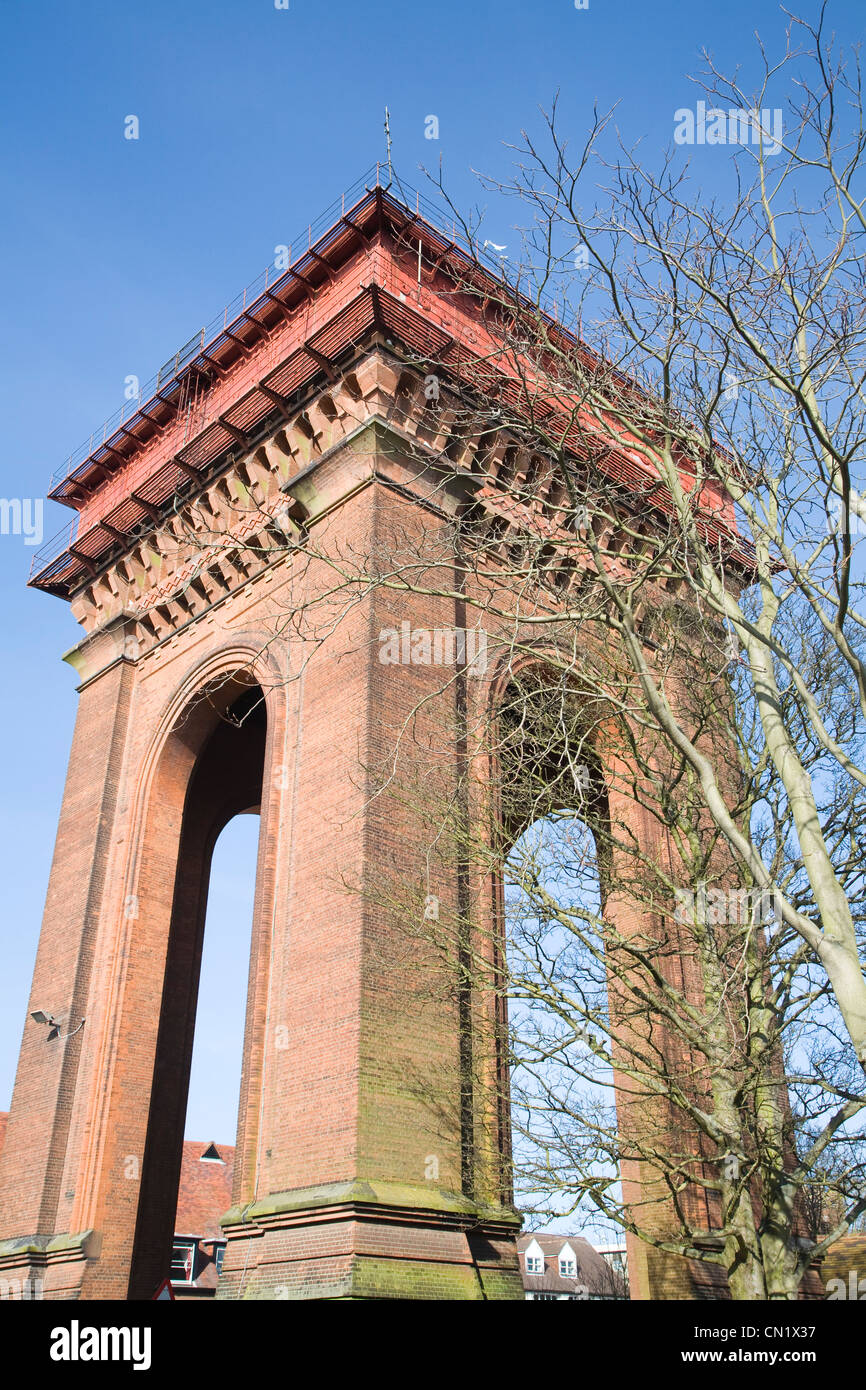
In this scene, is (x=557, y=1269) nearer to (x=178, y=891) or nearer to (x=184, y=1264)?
(x=184, y=1264)

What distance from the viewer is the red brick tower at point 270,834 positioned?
11172 mm

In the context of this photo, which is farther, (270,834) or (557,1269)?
(557,1269)

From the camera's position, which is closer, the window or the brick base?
the brick base

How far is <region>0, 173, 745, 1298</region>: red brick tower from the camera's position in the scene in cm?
1117

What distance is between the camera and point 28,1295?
14.3 metres

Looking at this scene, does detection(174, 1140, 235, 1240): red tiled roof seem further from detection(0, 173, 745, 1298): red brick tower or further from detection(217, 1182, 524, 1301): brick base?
detection(217, 1182, 524, 1301): brick base

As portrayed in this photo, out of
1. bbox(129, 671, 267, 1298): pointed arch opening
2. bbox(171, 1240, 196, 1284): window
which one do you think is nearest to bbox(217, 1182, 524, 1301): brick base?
bbox(129, 671, 267, 1298): pointed arch opening

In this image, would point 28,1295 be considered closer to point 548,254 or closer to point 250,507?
point 250,507

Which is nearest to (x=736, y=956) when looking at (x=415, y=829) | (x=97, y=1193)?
(x=415, y=829)

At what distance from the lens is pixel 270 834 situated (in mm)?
14227

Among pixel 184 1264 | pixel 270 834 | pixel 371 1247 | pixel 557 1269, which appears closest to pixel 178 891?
pixel 270 834

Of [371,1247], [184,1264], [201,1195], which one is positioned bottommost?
[371,1247]

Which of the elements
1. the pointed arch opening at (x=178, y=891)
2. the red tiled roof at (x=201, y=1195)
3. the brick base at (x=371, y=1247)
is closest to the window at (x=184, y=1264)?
the red tiled roof at (x=201, y=1195)

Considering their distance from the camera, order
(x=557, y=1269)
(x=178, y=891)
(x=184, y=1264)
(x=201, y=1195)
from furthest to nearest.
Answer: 1. (x=557, y=1269)
2. (x=201, y=1195)
3. (x=184, y=1264)
4. (x=178, y=891)
